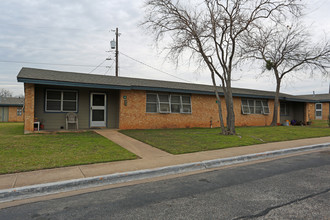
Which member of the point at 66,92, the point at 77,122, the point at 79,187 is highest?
the point at 66,92

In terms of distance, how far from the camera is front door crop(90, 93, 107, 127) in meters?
14.6

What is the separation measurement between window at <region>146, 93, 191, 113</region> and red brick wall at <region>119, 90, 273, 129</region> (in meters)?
0.33

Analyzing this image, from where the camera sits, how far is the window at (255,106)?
2012cm

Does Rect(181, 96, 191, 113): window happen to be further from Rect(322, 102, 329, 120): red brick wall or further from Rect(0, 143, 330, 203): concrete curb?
Rect(322, 102, 329, 120): red brick wall

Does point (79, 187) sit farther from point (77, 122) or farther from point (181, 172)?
point (77, 122)

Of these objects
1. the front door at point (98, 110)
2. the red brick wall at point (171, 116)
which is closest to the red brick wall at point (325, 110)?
the red brick wall at point (171, 116)

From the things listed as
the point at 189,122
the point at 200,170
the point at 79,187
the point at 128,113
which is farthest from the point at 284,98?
the point at 79,187

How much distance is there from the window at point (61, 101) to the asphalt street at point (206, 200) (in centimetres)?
1057

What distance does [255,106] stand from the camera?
20844 millimetres

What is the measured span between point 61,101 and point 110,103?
2960mm

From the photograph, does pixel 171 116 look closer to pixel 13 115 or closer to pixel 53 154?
pixel 53 154

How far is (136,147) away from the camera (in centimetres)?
862

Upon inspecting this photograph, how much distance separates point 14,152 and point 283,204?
7362 millimetres

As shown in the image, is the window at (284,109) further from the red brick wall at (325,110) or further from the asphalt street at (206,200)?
the asphalt street at (206,200)
